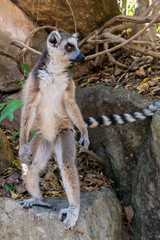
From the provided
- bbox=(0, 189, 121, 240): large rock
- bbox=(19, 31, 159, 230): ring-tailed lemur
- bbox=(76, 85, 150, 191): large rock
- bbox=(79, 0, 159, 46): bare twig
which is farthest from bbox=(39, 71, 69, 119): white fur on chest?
bbox=(79, 0, 159, 46): bare twig

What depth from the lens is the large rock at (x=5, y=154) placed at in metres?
5.06

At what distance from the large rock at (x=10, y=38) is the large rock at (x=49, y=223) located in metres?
3.24

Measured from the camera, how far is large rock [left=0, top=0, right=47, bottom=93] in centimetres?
612

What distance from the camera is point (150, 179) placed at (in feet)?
14.0

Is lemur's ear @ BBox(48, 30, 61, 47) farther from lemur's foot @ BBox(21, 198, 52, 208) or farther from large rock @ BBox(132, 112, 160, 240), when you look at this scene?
lemur's foot @ BBox(21, 198, 52, 208)

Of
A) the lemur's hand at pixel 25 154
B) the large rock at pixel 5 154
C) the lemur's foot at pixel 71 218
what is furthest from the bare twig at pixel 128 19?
the lemur's foot at pixel 71 218

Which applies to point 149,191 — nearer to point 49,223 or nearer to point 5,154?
point 49,223

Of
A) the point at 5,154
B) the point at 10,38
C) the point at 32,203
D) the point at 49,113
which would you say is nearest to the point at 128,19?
the point at 10,38

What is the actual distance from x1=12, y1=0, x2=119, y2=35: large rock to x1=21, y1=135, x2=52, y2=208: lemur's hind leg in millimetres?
3395

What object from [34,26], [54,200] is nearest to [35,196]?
[54,200]

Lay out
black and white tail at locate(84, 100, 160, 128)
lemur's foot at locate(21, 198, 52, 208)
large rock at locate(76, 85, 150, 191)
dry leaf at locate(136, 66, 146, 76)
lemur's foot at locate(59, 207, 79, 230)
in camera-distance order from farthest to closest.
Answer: dry leaf at locate(136, 66, 146, 76) < large rock at locate(76, 85, 150, 191) < black and white tail at locate(84, 100, 160, 128) < lemur's foot at locate(21, 198, 52, 208) < lemur's foot at locate(59, 207, 79, 230)

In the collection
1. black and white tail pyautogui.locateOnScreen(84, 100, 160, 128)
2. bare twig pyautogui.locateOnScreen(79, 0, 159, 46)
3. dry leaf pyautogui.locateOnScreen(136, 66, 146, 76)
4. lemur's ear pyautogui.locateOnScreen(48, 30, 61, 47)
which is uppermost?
lemur's ear pyautogui.locateOnScreen(48, 30, 61, 47)

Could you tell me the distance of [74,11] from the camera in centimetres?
624

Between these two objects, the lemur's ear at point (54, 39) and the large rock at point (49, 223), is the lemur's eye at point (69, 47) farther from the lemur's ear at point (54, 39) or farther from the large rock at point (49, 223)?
the large rock at point (49, 223)
